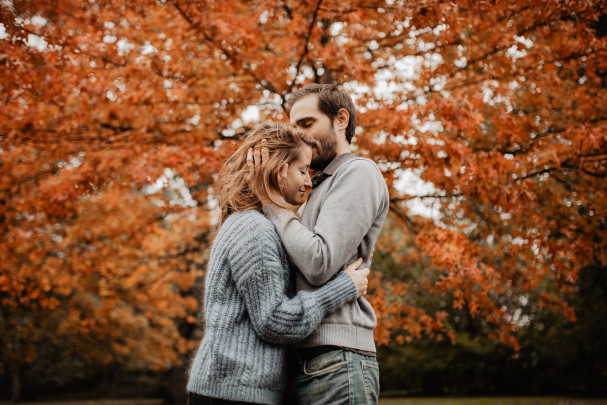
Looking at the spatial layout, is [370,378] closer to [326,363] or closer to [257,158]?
[326,363]

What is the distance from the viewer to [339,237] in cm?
184

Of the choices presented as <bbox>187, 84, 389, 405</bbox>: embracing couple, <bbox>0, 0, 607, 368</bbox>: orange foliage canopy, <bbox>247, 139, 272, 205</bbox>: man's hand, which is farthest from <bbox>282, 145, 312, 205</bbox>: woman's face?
<bbox>0, 0, 607, 368</bbox>: orange foliage canopy

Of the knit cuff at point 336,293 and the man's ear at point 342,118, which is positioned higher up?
the man's ear at point 342,118

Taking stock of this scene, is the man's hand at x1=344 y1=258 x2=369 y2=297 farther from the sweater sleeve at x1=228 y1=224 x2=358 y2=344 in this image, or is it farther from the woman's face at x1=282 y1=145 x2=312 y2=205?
the woman's face at x1=282 y1=145 x2=312 y2=205

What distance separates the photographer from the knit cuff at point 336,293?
1.80 meters

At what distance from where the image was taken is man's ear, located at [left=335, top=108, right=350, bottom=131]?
2352 millimetres

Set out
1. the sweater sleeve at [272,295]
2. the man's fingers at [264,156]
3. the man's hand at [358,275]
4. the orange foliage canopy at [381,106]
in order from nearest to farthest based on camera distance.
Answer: the sweater sleeve at [272,295] < the man's hand at [358,275] < the man's fingers at [264,156] < the orange foliage canopy at [381,106]

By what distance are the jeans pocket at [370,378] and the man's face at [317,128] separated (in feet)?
3.24

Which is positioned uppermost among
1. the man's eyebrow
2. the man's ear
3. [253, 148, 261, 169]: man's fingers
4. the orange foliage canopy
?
[253, 148, 261, 169]: man's fingers

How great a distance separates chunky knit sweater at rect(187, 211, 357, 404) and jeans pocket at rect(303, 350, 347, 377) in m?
0.12

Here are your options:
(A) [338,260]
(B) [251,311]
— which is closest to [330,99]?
(A) [338,260]

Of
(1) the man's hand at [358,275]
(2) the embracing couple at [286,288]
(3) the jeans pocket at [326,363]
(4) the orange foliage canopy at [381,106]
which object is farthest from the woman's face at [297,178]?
(4) the orange foliage canopy at [381,106]

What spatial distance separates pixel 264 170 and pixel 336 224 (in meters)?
0.41

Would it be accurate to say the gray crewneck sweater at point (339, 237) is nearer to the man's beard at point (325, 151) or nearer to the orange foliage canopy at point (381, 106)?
the man's beard at point (325, 151)
